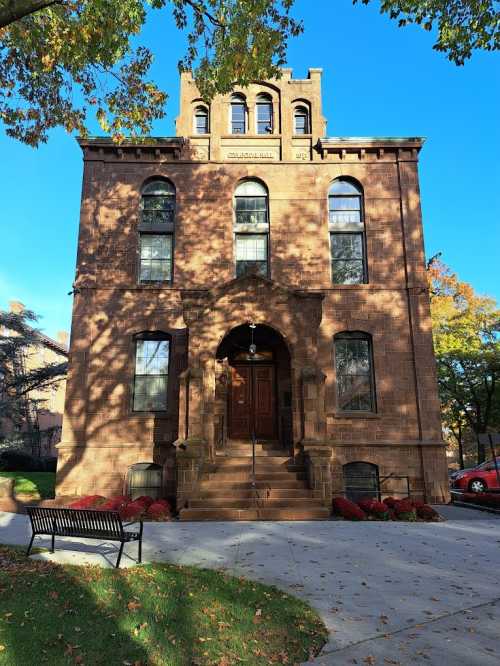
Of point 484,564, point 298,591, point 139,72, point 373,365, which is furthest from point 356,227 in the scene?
point 298,591

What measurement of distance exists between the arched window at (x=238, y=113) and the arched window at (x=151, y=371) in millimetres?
8082

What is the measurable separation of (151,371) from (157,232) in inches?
186

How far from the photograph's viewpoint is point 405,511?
38.6ft

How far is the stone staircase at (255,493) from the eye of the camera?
11.4m

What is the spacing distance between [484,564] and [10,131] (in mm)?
13000

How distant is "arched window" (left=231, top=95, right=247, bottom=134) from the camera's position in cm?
1756

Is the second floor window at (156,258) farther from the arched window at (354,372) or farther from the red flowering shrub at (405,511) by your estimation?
the red flowering shrub at (405,511)

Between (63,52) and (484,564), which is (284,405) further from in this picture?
(63,52)

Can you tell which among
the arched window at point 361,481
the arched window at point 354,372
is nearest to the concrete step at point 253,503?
the arched window at point 361,481

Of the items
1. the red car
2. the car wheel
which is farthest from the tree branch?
the car wheel

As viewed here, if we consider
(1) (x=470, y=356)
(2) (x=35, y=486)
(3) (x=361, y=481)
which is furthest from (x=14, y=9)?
(1) (x=470, y=356)

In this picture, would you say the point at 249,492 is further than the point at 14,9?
Yes

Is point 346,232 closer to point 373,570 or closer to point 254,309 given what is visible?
point 254,309

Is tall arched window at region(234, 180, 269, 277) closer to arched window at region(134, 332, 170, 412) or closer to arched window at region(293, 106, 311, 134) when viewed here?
arched window at region(293, 106, 311, 134)
